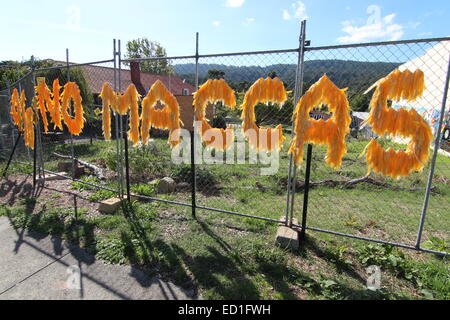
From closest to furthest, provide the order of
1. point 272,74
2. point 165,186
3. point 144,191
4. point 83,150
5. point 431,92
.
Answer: point 431,92 < point 272,74 < point 144,191 < point 165,186 < point 83,150

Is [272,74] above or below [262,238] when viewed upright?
above

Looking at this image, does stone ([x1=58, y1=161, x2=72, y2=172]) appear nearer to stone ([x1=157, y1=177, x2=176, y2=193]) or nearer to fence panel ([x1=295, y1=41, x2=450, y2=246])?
stone ([x1=157, y1=177, x2=176, y2=193])

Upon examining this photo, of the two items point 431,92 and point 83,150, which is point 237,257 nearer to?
point 431,92

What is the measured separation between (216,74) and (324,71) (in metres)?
1.37

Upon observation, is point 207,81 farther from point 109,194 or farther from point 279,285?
point 109,194

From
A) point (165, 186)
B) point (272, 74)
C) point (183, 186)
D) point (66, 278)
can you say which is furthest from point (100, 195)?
point (272, 74)

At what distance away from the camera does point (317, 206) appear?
15.8ft

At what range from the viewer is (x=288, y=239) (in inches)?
125

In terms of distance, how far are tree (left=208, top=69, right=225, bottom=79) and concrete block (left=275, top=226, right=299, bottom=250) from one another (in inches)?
88.3

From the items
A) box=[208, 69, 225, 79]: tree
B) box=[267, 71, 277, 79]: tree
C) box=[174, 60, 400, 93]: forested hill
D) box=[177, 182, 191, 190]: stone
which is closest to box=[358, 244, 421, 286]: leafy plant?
box=[174, 60, 400, 93]: forested hill

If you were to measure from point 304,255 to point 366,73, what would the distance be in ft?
7.37

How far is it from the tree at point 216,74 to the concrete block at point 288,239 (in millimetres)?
2244

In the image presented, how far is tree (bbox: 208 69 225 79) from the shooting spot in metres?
3.33
